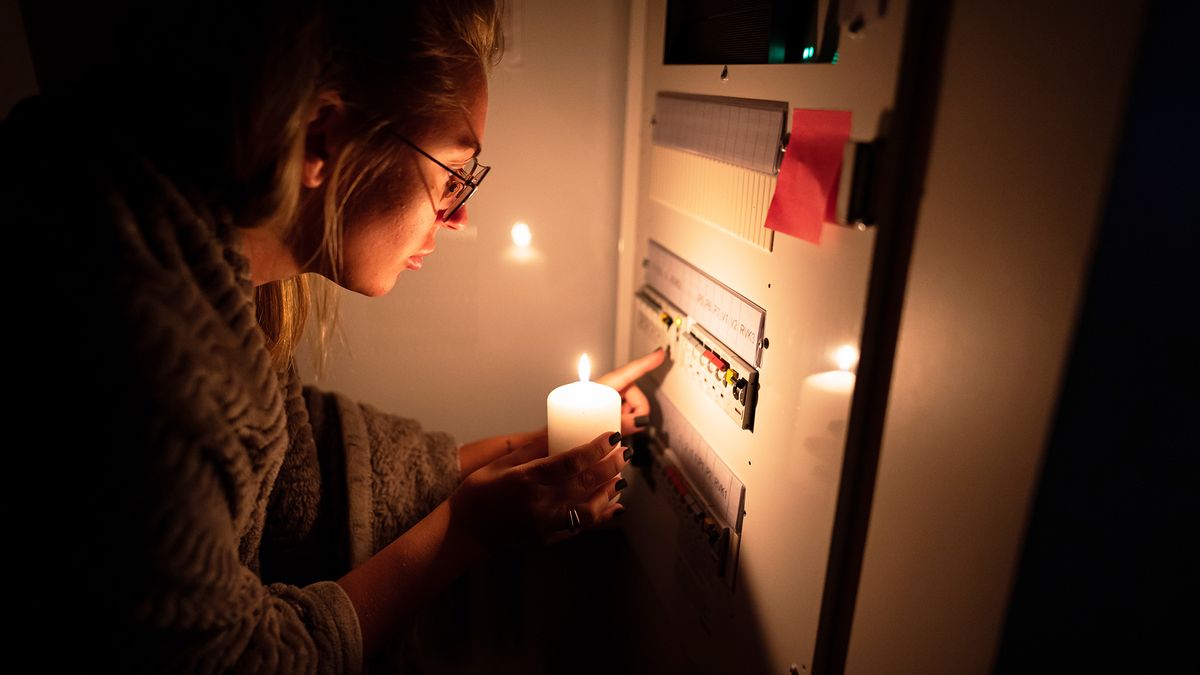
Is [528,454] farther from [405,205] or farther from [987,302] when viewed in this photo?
[987,302]

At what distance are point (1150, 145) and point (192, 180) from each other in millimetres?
628

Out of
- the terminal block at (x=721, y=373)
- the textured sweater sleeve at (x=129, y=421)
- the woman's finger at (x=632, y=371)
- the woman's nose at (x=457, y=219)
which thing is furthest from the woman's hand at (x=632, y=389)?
the textured sweater sleeve at (x=129, y=421)

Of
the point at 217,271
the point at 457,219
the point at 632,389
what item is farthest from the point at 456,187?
the point at 632,389

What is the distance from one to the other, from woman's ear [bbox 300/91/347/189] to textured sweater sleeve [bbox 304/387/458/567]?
398 mm

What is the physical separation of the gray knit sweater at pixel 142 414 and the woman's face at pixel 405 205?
11 cm

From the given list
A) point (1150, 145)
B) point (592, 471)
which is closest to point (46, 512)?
point (592, 471)

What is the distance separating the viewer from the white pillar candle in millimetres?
810

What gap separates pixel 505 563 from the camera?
1170 mm

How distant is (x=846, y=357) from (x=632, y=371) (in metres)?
0.46

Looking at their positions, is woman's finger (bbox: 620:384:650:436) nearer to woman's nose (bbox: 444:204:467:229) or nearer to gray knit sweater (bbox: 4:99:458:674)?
woman's nose (bbox: 444:204:467:229)

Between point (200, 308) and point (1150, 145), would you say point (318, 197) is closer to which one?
point (200, 308)

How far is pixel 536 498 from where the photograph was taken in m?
0.71

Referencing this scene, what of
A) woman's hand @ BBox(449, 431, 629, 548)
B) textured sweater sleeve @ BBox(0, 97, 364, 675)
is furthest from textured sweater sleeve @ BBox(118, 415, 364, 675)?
woman's hand @ BBox(449, 431, 629, 548)

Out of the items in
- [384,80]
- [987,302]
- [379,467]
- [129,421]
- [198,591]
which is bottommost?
[379,467]
